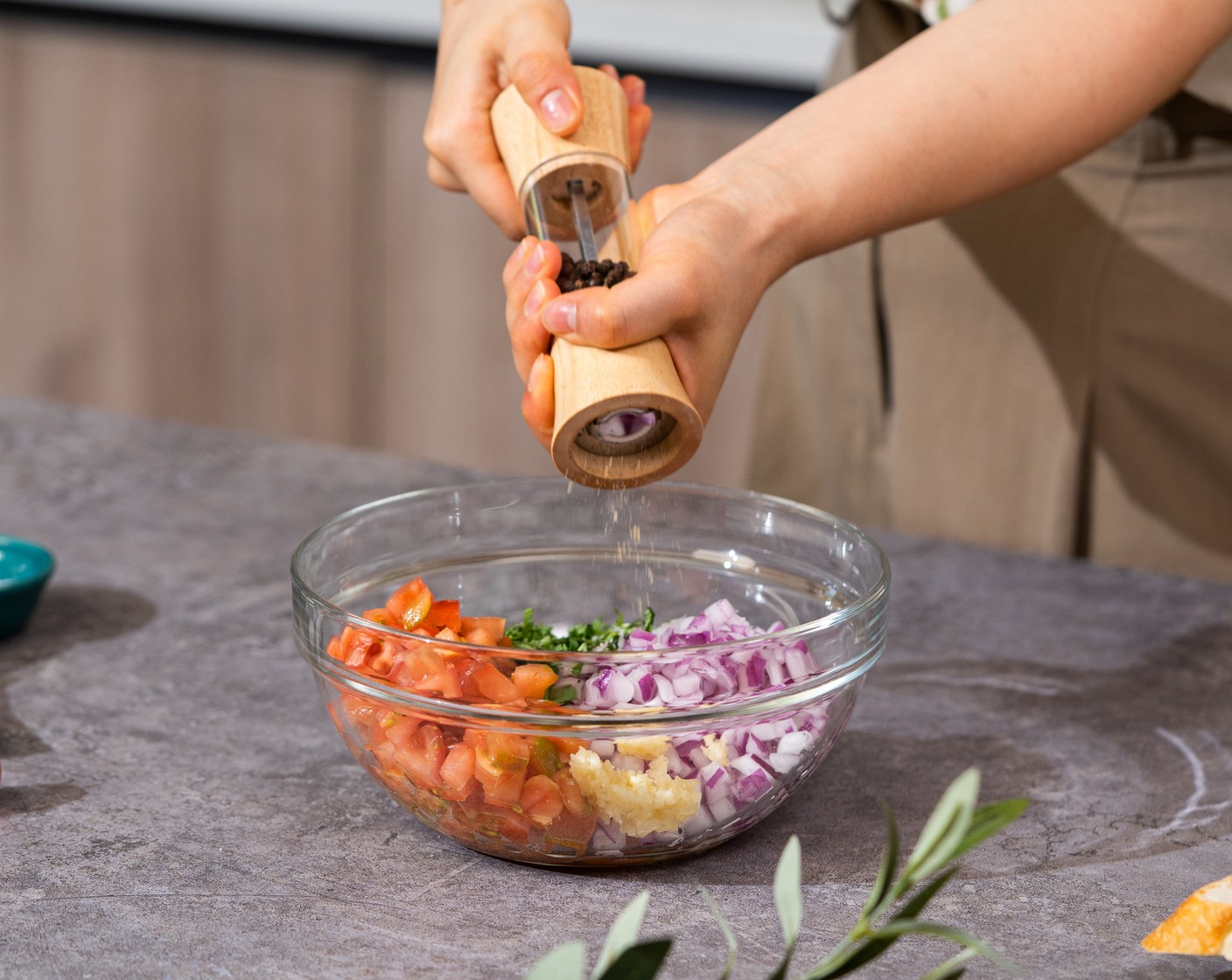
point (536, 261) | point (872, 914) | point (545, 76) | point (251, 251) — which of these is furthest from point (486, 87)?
point (251, 251)

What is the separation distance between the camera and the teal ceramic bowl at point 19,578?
3.11 feet

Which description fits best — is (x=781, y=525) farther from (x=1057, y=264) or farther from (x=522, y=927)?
(x=1057, y=264)

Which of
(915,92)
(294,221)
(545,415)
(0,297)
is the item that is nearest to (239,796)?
(545,415)

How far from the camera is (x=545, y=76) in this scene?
87 cm

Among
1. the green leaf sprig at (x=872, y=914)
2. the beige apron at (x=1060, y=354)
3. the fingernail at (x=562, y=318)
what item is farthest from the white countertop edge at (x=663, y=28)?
the green leaf sprig at (x=872, y=914)

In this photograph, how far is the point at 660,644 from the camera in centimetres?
76

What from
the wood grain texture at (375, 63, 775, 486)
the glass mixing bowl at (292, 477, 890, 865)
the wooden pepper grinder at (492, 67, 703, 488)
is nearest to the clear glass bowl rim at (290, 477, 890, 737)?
the glass mixing bowl at (292, 477, 890, 865)

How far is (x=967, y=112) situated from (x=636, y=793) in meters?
0.53

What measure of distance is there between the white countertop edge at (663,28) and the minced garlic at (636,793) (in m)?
1.96

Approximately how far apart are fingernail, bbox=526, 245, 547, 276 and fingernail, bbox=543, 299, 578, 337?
61mm

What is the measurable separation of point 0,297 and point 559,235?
264 cm

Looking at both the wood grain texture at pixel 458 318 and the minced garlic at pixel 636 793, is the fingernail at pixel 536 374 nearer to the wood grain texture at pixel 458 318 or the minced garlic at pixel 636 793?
the minced garlic at pixel 636 793

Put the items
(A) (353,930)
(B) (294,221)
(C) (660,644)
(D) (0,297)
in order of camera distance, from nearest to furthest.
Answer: (A) (353,930) → (C) (660,644) → (B) (294,221) → (D) (0,297)

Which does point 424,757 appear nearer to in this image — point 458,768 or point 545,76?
point 458,768
